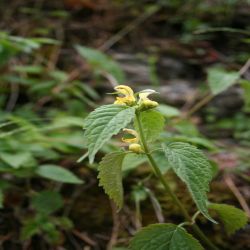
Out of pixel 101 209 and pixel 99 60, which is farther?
pixel 99 60

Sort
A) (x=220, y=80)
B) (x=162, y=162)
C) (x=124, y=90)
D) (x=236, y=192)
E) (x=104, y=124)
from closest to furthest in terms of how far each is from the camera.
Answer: (x=104, y=124), (x=124, y=90), (x=162, y=162), (x=236, y=192), (x=220, y=80)

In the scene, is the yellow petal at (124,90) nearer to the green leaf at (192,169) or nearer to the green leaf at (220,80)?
the green leaf at (192,169)

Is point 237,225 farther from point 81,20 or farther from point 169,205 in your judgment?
point 81,20

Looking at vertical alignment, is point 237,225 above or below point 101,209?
above

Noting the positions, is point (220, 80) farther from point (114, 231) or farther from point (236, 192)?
point (114, 231)

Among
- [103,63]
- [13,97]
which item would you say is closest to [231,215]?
[103,63]

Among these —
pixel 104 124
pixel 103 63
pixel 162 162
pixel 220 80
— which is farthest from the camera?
pixel 103 63

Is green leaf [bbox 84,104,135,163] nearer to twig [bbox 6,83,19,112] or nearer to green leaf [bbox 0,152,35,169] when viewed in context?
green leaf [bbox 0,152,35,169]

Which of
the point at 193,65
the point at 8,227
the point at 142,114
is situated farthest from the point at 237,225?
the point at 193,65
